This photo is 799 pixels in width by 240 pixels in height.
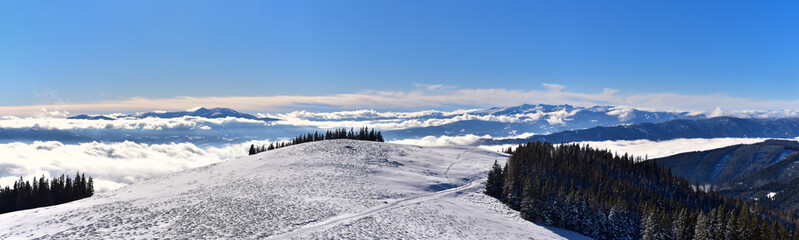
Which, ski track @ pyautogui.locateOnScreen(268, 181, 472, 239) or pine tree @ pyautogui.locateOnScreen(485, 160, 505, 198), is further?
pine tree @ pyautogui.locateOnScreen(485, 160, 505, 198)

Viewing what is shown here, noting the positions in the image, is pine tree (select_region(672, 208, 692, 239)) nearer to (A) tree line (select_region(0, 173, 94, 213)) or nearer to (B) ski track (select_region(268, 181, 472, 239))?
(B) ski track (select_region(268, 181, 472, 239))

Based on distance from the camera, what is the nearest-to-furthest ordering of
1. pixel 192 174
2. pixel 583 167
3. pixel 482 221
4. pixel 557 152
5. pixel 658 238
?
pixel 482 221 < pixel 658 238 < pixel 192 174 < pixel 583 167 < pixel 557 152

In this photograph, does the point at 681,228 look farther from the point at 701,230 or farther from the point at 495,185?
the point at 495,185

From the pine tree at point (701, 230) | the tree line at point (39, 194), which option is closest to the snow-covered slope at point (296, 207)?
the pine tree at point (701, 230)

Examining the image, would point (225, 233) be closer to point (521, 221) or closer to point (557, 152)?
point (521, 221)

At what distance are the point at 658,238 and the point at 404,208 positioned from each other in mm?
40394

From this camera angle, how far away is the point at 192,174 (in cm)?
7488

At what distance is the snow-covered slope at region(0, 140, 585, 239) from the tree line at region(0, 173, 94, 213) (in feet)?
152

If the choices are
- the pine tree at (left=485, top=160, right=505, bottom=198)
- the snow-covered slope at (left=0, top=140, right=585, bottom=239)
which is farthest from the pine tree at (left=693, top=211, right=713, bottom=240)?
the pine tree at (left=485, top=160, right=505, bottom=198)

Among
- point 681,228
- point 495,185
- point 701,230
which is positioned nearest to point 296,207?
point 495,185

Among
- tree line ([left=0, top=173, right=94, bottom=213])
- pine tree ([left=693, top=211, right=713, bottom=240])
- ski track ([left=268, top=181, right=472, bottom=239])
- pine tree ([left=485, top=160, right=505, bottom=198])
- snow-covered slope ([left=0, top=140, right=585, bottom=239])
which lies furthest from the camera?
tree line ([left=0, top=173, right=94, bottom=213])

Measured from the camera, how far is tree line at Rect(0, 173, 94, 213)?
311 feet

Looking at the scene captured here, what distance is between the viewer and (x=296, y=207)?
41938 mm

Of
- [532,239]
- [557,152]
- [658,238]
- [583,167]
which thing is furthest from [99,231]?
[557,152]
